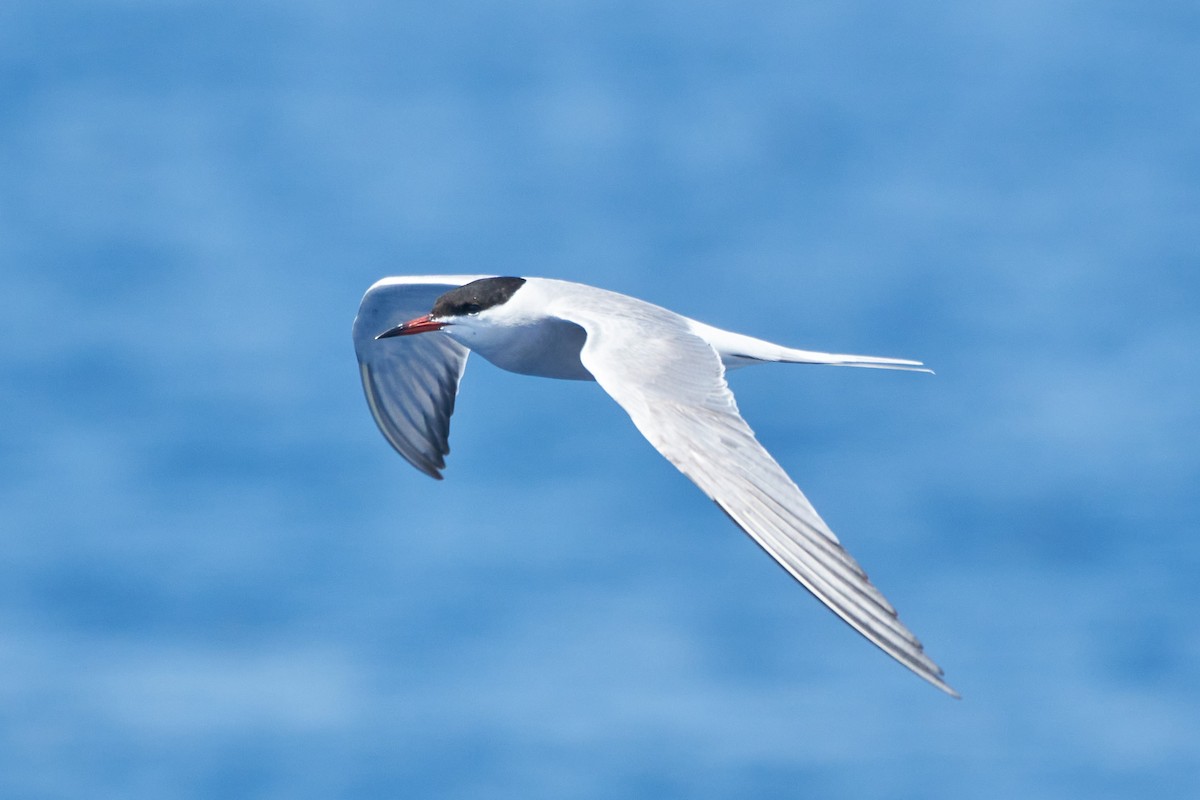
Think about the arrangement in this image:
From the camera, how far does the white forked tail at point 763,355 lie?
9.85 m

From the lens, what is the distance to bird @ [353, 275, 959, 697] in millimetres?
7074

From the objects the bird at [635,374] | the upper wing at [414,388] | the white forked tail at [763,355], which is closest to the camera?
the bird at [635,374]

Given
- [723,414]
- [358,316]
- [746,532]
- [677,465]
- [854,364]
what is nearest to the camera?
[746,532]

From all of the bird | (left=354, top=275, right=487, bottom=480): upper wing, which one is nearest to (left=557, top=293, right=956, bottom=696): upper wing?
the bird

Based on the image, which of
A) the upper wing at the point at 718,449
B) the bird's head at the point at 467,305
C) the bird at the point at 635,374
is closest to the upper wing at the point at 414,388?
the bird at the point at 635,374

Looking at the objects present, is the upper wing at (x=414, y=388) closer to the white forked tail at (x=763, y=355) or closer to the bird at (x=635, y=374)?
the bird at (x=635, y=374)

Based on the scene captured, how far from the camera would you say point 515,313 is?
10172mm

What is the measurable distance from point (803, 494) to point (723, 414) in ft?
3.57

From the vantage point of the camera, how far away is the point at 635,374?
8742mm

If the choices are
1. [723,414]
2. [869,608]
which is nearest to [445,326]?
[723,414]

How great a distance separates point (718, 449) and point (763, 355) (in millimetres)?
2094

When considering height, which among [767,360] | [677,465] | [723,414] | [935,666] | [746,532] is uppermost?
Result: [767,360]

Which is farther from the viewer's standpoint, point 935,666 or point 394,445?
point 394,445

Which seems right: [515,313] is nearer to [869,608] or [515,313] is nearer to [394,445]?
[394,445]
